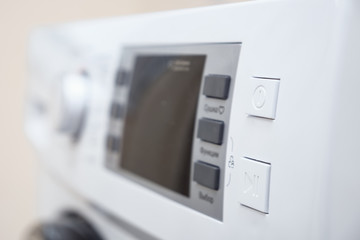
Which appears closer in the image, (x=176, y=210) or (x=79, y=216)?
(x=176, y=210)

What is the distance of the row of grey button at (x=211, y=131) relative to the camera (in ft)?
0.95

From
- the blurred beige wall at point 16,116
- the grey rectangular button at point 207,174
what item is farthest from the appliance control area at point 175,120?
the blurred beige wall at point 16,116

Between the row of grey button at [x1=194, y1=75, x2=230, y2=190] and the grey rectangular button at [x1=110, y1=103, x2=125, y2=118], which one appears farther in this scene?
the grey rectangular button at [x1=110, y1=103, x2=125, y2=118]

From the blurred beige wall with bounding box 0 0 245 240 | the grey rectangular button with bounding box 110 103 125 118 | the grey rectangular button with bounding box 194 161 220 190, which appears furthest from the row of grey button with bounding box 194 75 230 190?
the blurred beige wall with bounding box 0 0 245 240

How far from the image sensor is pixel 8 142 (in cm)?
84

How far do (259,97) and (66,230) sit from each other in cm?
29

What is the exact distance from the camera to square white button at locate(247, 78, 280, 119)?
0.25m

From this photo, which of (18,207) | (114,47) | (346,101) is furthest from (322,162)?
(18,207)

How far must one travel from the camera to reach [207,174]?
297mm

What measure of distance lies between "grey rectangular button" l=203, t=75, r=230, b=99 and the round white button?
3cm

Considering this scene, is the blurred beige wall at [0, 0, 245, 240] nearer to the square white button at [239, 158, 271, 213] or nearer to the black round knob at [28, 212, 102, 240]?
the black round knob at [28, 212, 102, 240]

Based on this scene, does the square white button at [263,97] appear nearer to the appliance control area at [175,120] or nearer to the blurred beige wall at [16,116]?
the appliance control area at [175,120]

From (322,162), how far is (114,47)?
253 mm

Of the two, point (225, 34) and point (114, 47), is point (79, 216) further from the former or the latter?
point (225, 34)
